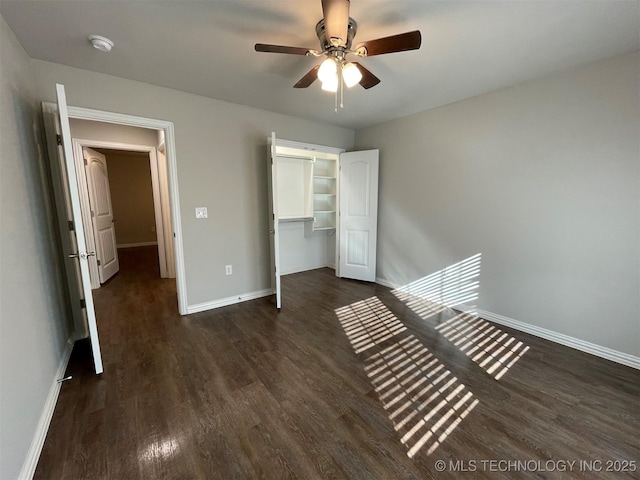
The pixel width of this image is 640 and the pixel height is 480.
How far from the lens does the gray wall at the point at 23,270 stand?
129cm

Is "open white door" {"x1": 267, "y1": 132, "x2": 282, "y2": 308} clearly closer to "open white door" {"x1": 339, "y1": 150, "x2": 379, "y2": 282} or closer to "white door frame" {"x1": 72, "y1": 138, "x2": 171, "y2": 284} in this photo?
"open white door" {"x1": 339, "y1": 150, "x2": 379, "y2": 282}

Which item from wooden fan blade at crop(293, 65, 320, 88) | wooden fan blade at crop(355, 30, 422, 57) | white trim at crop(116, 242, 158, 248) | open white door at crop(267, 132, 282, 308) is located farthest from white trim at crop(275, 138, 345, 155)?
white trim at crop(116, 242, 158, 248)

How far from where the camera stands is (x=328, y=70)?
69.1 inches

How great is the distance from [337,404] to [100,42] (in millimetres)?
3057

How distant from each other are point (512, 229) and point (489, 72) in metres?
1.55

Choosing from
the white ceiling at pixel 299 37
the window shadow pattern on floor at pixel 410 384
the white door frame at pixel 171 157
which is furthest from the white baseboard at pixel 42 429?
the white ceiling at pixel 299 37

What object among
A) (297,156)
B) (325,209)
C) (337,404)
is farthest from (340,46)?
(325,209)

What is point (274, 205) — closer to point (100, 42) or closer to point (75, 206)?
point (75, 206)

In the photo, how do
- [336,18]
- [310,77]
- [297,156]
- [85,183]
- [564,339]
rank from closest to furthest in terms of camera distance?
[336,18], [310,77], [564,339], [85,183], [297,156]

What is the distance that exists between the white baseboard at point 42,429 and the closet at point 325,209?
87.2 inches

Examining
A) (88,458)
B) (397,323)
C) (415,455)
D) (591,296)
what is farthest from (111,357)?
(591,296)

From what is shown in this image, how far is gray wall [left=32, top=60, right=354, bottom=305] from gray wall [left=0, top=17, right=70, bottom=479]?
63cm

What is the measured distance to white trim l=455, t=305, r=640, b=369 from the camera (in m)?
2.24

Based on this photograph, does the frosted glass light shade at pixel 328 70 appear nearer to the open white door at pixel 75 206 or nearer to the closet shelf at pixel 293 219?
the open white door at pixel 75 206
